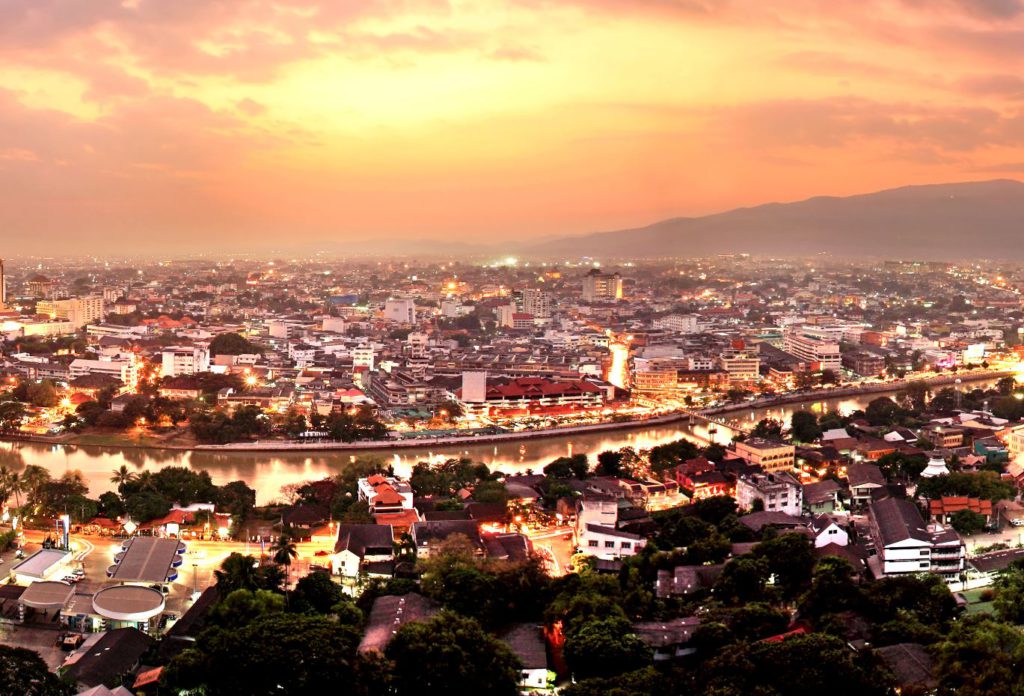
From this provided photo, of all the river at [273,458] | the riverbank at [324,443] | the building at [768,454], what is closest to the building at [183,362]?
the riverbank at [324,443]

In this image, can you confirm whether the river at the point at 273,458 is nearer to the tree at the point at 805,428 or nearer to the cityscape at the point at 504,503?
the cityscape at the point at 504,503

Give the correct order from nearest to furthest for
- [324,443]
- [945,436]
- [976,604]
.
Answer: [976,604]
[945,436]
[324,443]

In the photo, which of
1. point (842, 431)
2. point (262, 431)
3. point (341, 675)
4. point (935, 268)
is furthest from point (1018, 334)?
point (935, 268)

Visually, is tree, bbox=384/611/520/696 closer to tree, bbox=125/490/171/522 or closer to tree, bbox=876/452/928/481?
tree, bbox=125/490/171/522

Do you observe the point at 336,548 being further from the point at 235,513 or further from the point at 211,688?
the point at 211,688

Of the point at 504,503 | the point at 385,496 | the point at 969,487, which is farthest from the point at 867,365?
the point at 385,496

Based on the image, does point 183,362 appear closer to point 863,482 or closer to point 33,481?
point 33,481
